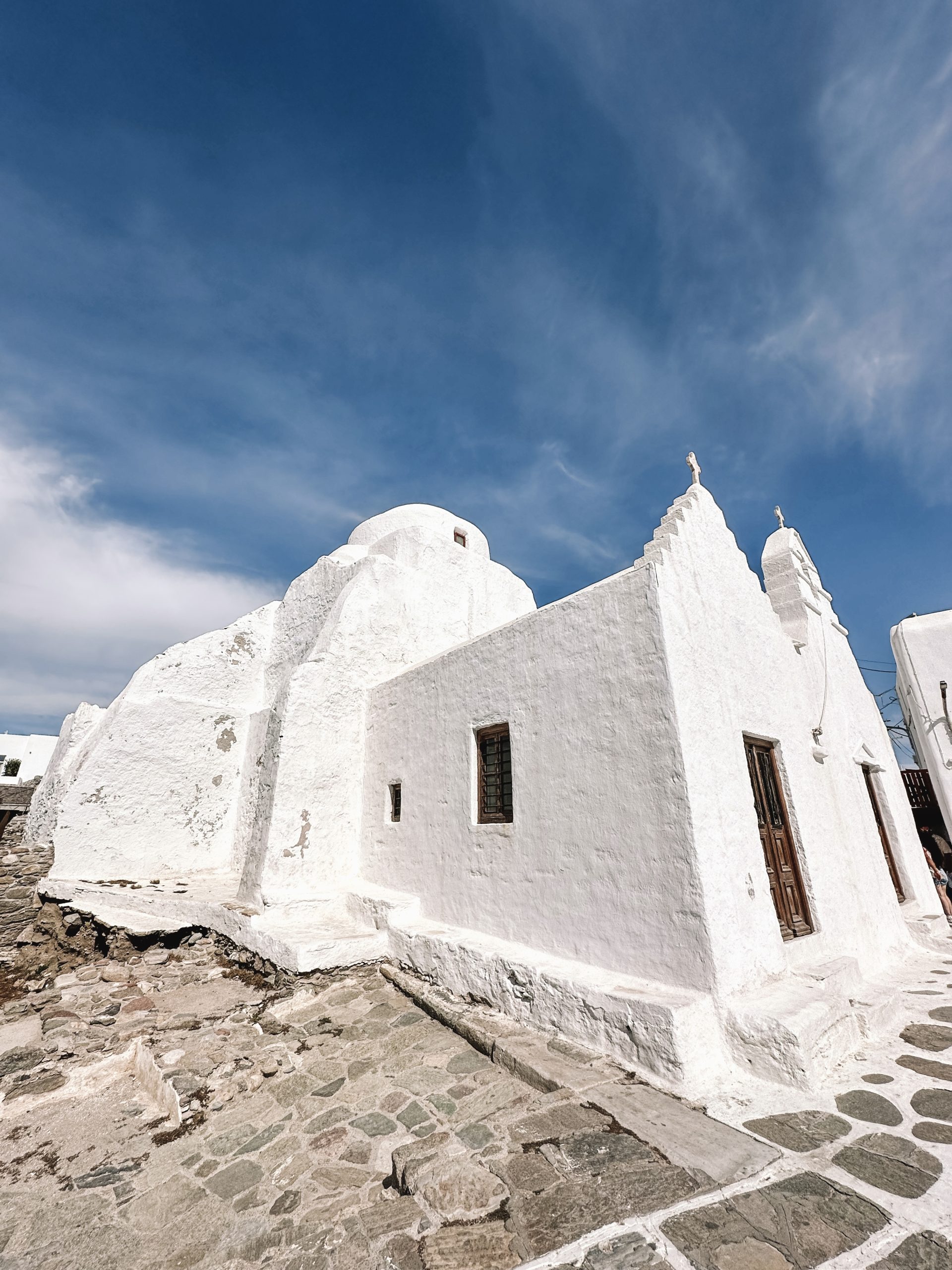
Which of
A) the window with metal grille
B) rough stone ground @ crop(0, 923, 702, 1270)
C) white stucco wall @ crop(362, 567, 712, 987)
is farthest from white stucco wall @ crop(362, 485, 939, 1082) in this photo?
rough stone ground @ crop(0, 923, 702, 1270)

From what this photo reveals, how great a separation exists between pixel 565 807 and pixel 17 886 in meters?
7.83

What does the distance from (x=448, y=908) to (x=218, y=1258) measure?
12.8ft

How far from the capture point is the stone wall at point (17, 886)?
7.21m

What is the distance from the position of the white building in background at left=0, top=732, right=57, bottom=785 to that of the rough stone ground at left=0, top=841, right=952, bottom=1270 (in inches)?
1093

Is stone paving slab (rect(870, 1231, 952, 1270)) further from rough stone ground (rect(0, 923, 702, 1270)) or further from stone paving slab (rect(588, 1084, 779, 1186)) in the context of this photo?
rough stone ground (rect(0, 923, 702, 1270))

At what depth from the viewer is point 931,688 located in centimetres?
1220

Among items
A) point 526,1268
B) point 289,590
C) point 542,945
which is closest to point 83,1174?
point 526,1268

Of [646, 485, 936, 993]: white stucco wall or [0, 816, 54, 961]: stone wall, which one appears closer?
[646, 485, 936, 993]: white stucco wall

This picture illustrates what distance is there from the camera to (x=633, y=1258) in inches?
82.2

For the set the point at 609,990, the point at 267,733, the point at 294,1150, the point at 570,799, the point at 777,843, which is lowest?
the point at 294,1150

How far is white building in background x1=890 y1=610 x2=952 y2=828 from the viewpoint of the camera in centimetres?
1146

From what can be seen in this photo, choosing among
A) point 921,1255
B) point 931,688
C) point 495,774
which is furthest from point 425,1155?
point 931,688

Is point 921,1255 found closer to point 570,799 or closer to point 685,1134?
point 685,1134

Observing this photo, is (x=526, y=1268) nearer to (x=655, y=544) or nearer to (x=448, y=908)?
(x=448, y=908)
